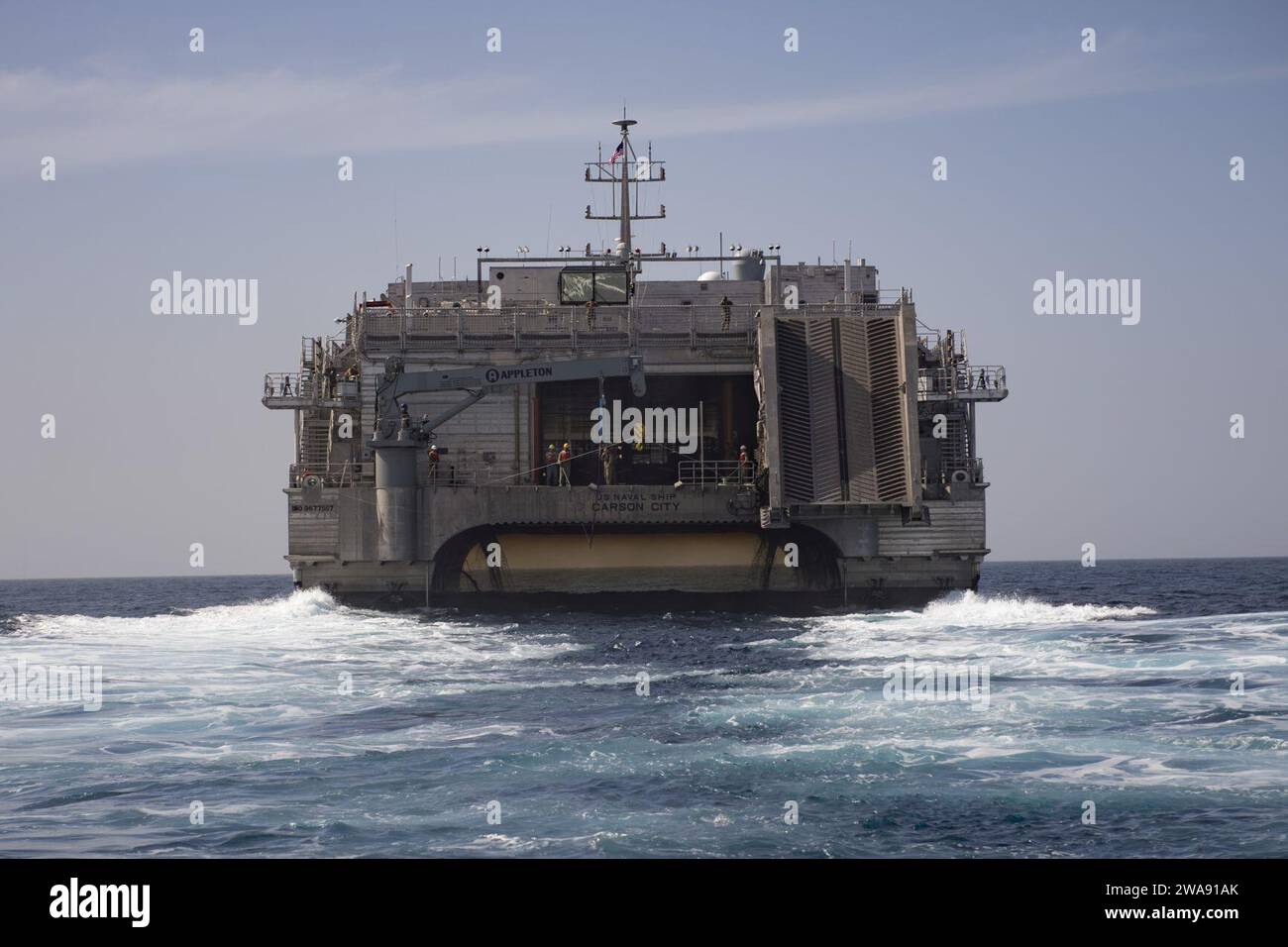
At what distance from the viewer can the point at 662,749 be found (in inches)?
760

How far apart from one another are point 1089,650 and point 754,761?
1513 centimetres

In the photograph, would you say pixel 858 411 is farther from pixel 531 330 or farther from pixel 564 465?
pixel 531 330

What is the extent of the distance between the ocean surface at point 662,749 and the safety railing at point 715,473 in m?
10.1

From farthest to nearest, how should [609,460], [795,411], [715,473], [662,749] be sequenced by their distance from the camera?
[715,473] < [609,460] < [795,411] < [662,749]

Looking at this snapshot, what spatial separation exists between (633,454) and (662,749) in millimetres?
30165

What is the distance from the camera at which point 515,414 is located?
1874 inches

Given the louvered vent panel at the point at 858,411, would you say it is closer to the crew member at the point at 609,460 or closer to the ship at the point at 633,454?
the ship at the point at 633,454

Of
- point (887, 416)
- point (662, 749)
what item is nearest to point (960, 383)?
point (887, 416)

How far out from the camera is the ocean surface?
1430cm

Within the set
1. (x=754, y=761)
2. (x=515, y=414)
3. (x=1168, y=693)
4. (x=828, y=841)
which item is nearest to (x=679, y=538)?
(x=515, y=414)

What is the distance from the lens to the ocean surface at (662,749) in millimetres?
14297

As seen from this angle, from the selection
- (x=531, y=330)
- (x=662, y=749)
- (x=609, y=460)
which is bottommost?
(x=662, y=749)

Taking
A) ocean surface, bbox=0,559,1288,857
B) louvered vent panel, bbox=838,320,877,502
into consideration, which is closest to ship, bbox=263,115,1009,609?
louvered vent panel, bbox=838,320,877,502
